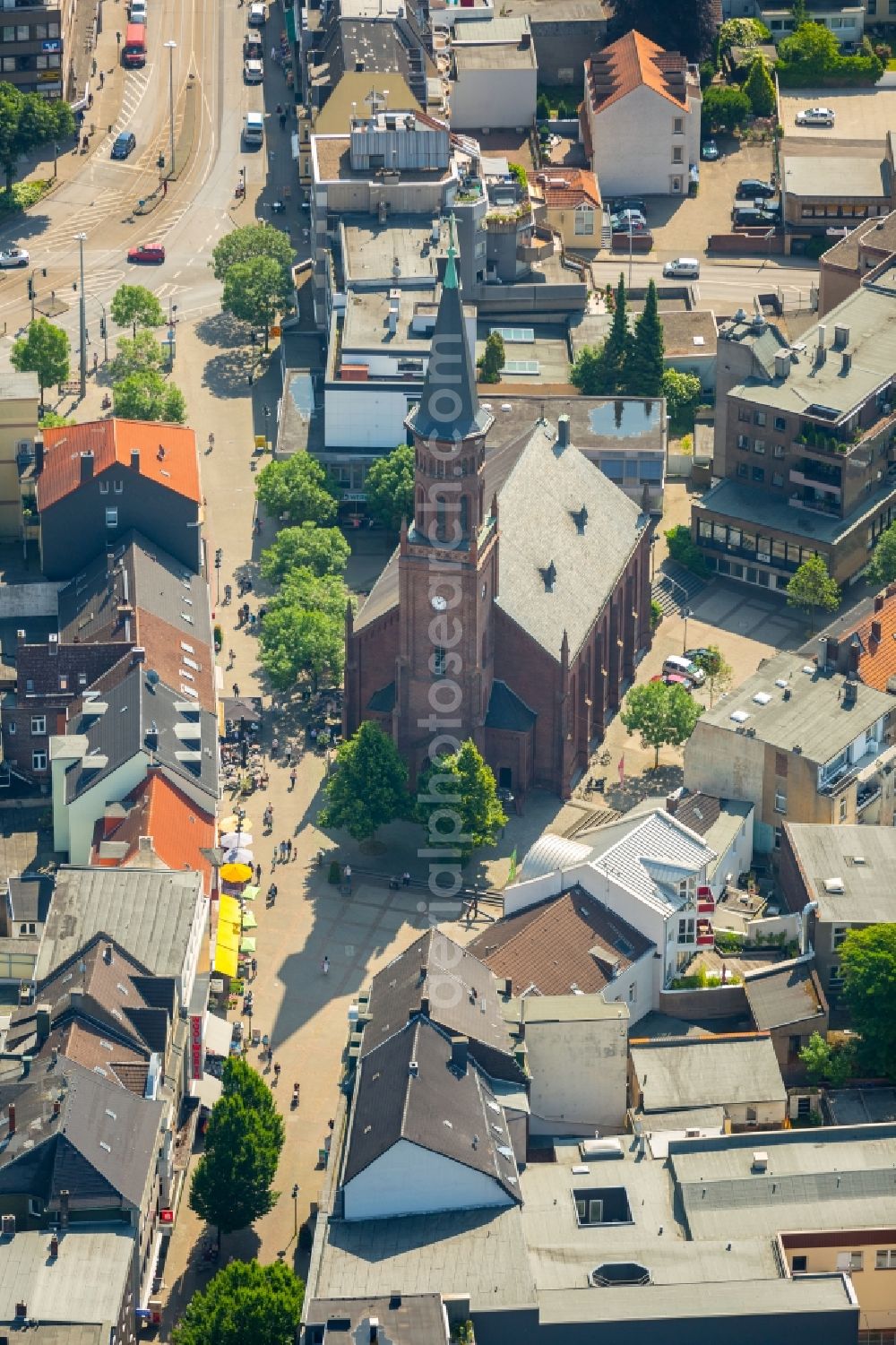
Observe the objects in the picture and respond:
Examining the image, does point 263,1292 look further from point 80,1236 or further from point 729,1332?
point 729,1332

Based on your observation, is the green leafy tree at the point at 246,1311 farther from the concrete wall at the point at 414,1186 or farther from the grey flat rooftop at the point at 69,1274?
the concrete wall at the point at 414,1186

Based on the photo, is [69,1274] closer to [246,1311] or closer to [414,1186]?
[246,1311]

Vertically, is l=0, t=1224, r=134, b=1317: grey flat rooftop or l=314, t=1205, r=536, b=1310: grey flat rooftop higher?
l=314, t=1205, r=536, b=1310: grey flat rooftop

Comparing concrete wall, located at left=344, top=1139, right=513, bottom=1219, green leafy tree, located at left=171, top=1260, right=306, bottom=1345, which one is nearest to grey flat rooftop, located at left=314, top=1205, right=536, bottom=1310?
concrete wall, located at left=344, top=1139, right=513, bottom=1219

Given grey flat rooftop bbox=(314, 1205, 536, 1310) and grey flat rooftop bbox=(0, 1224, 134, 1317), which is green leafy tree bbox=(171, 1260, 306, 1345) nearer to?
grey flat rooftop bbox=(314, 1205, 536, 1310)

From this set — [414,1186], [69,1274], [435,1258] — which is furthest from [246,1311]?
[414,1186]

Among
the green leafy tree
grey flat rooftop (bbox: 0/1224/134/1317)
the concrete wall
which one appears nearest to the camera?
grey flat rooftop (bbox: 0/1224/134/1317)

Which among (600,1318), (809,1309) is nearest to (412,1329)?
(600,1318)
